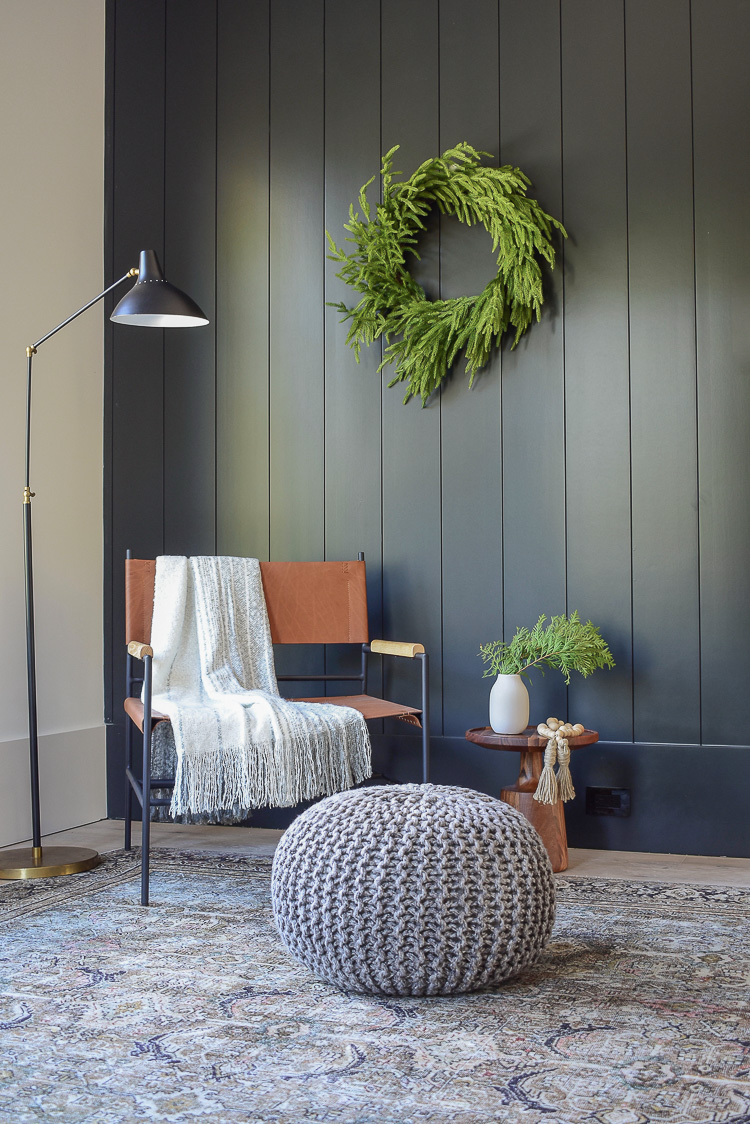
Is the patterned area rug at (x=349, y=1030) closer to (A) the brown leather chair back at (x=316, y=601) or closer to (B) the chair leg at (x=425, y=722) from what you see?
(B) the chair leg at (x=425, y=722)

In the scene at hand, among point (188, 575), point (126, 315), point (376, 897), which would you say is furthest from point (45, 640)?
point (376, 897)

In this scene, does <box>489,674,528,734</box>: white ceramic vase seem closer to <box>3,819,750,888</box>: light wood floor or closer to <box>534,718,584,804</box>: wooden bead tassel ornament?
<box>534,718,584,804</box>: wooden bead tassel ornament

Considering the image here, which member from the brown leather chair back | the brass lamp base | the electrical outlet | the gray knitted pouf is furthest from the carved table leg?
the brass lamp base

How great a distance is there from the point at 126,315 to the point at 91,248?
0.92 metres

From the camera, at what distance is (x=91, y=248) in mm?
3248

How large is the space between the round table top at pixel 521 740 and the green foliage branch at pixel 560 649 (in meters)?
0.16

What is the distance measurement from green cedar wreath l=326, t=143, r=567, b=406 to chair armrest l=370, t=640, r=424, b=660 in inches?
28.9

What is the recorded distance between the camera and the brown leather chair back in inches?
112

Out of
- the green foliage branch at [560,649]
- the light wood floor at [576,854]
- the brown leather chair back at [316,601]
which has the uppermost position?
the brown leather chair back at [316,601]

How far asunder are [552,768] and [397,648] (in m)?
0.48

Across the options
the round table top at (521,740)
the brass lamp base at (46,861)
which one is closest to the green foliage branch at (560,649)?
the round table top at (521,740)

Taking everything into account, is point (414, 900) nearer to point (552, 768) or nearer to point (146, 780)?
point (146, 780)

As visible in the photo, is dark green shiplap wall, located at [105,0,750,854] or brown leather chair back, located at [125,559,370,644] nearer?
dark green shiplap wall, located at [105,0,750,854]

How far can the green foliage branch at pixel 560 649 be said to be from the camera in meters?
2.60
